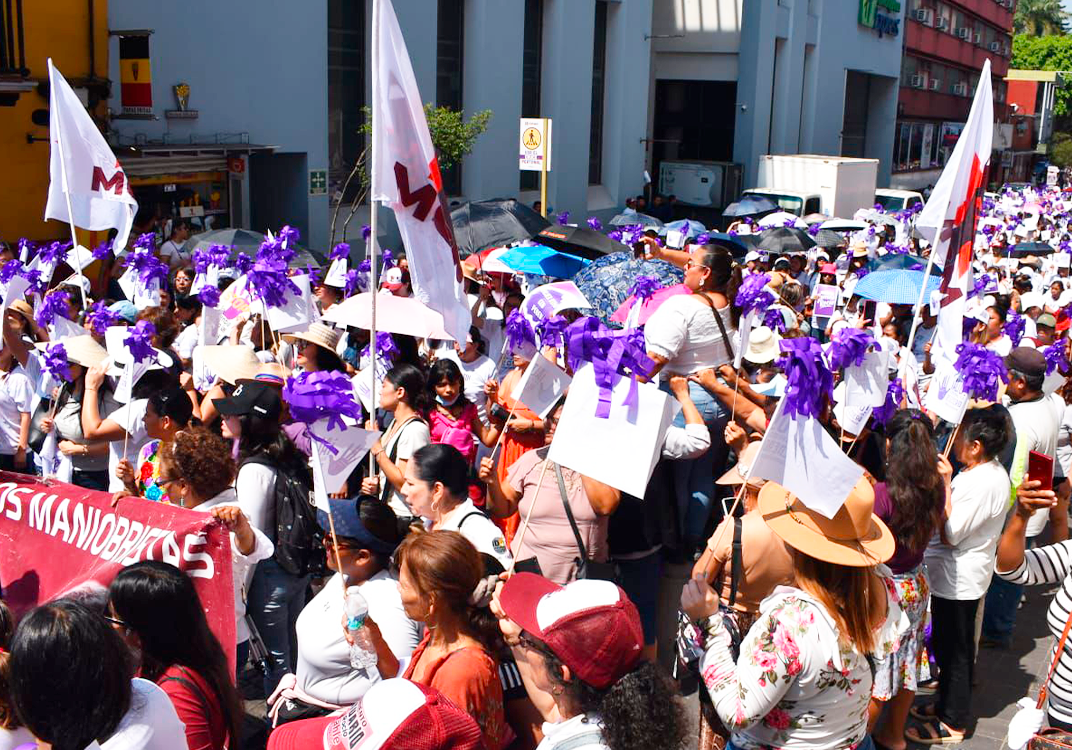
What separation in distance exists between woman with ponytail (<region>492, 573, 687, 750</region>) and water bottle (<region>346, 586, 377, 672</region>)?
718 millimetres

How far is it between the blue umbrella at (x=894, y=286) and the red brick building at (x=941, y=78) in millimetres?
44209

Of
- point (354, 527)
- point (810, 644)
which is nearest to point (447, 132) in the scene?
point (354, 527)

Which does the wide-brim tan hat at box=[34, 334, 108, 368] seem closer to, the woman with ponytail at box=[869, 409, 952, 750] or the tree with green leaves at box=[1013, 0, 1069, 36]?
the woman with ponytail at box=[869, 409, 952, 750]

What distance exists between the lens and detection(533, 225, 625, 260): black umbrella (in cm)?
1248

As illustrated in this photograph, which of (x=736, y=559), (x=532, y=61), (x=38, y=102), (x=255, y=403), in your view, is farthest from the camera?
(x=532, y=61)

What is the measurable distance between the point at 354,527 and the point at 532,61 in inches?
894

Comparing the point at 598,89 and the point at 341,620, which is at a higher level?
the point at 598,89

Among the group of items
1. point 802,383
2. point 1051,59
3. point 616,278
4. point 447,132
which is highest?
point 1051,59

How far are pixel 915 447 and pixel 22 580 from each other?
3.54 metres

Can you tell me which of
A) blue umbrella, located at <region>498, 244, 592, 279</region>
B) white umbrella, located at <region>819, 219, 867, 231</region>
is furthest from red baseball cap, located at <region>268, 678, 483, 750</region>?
white umbrella, located at <region>819, 219, 867, 231</region>

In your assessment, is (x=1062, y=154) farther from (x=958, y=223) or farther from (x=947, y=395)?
(x=947, y=395)

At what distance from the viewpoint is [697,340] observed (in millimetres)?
5535

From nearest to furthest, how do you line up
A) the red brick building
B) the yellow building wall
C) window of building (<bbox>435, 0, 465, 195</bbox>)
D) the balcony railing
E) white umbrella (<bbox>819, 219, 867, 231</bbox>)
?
the balcony railing < the yellow building wall < white umbrella (<bbox>819, 219, 867, 231</bbox>) < window of building (<bbox>435, 0, 465, 195</bbox>) < the red brick building

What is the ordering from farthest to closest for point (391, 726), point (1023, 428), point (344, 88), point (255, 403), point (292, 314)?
point (344, 88)
point (292, 314)
point (1023, 428)
point (255, 403)
point (391, 726)
